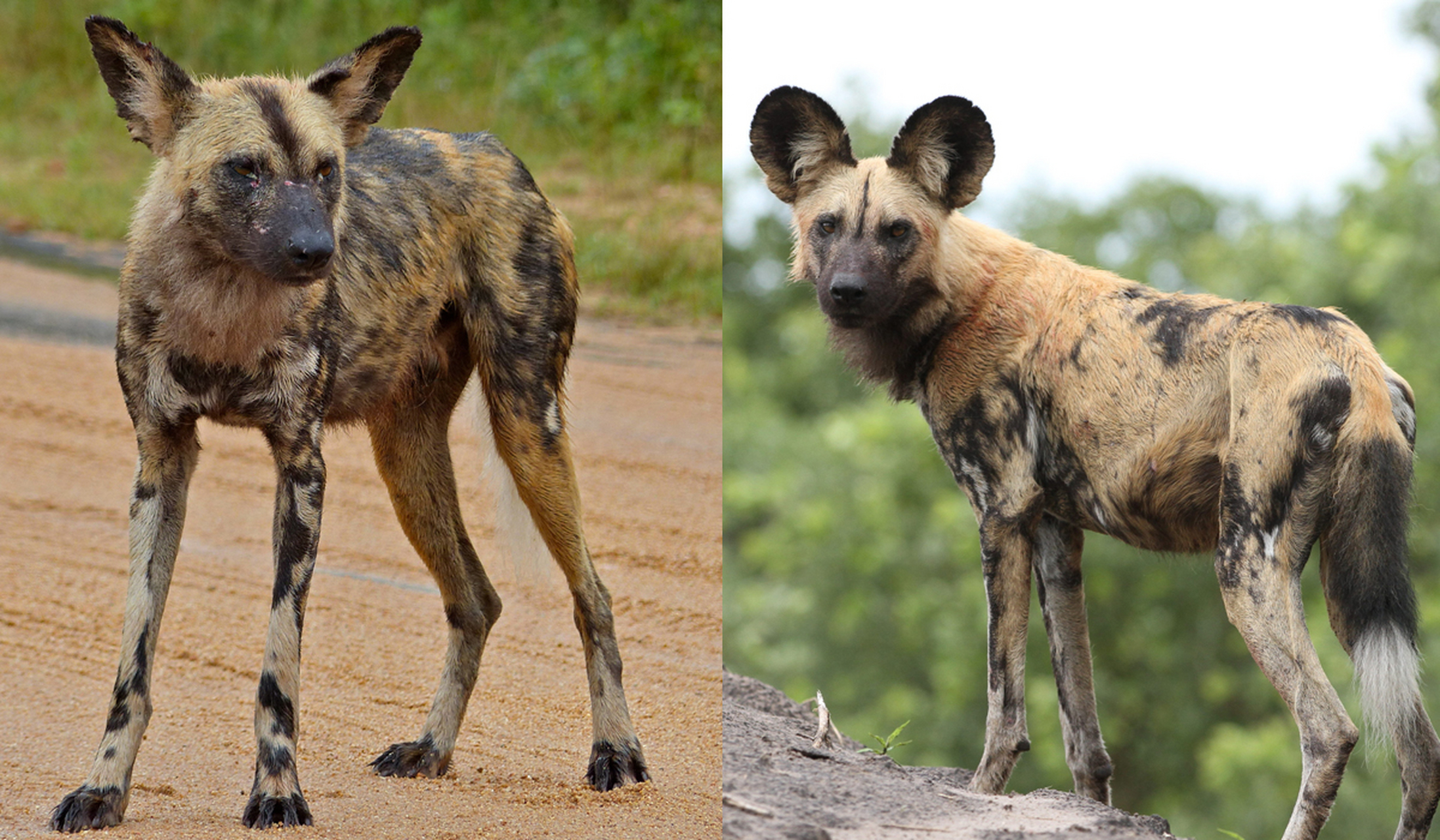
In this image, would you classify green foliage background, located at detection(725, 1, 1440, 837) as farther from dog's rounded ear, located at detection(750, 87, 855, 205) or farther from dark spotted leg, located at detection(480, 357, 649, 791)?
dog's rounded ear, located at detection(750, 87, 855, 205)

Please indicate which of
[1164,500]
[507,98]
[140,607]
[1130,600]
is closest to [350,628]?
[140,607]

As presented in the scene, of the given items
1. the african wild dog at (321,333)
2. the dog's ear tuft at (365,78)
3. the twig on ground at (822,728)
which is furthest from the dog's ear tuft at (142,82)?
the twig on ground at (822,728)

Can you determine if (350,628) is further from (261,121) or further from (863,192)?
(863,192)

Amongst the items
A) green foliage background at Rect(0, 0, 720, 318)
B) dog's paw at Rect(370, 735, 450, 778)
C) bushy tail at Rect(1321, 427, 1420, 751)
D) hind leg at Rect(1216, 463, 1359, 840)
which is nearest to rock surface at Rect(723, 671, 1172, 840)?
hind leg at Rect(1216, 463, 1359, 840)

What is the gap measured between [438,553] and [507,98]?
1122 cm

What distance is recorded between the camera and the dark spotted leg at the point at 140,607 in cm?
411

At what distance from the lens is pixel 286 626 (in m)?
4.28

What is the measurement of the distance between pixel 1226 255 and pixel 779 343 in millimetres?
18397

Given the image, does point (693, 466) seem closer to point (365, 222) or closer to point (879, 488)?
point (365, 222)

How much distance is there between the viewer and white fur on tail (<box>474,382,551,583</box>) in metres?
5.33

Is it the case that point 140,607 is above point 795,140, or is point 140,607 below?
below

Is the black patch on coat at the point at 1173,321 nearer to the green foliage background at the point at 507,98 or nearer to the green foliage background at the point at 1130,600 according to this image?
the green foliage background at the point at 1130,600

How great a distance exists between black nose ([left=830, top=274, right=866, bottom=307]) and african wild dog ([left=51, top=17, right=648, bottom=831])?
1227 millimetres

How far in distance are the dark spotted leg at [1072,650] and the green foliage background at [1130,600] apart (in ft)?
26.5
